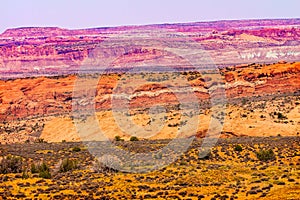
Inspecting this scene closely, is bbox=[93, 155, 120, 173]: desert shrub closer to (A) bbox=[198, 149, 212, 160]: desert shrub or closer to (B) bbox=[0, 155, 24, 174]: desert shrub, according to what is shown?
(B) bbox=[0, 155, 24, 174]: desert shrub

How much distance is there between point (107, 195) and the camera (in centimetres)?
2145

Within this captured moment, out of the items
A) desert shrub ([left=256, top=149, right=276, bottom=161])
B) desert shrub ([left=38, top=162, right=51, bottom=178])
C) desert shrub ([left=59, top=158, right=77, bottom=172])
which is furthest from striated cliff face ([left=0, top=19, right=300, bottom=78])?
desert shrub ([left=38, top=162, right=51, bottom=178])

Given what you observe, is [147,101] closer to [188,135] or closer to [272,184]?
[188,135]

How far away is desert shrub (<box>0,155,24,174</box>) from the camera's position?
91.0 feet

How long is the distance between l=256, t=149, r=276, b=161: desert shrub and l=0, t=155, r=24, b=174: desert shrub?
1287 cm

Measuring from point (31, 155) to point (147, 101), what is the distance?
31.5 metres

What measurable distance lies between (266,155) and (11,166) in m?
13.8

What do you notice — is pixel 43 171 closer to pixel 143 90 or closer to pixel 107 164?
pixel 107 164

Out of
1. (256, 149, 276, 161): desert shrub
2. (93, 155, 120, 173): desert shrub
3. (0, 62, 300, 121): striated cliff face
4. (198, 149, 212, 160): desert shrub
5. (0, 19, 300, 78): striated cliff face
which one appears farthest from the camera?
(0, 19, 300, 78): striated cliff face

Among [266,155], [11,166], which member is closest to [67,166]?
[11,166]

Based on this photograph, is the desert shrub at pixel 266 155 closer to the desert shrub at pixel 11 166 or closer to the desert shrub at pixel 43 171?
the desert shrub at pixel 43 171

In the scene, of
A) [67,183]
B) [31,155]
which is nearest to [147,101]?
[31,155]

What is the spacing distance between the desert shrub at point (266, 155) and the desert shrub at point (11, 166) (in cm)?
1287

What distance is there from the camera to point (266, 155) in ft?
91.8
